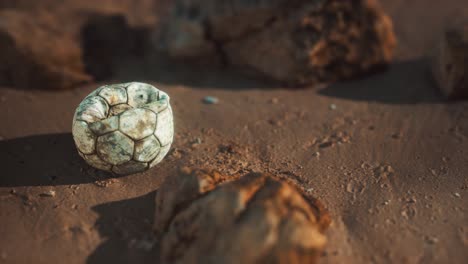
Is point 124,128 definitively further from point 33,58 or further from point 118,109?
point 33,58

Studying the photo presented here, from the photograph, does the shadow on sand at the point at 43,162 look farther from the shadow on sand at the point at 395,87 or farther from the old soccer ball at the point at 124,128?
the shadow on sand at the point at 395,87

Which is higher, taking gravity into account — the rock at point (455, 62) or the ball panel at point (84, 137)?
the rock at point (455, 62)

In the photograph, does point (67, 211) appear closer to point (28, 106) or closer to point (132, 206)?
point (132, 206)

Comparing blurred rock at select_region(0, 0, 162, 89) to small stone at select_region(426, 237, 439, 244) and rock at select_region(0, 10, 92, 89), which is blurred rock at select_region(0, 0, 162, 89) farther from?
small stone at select_region(426, 237, 439, 244)

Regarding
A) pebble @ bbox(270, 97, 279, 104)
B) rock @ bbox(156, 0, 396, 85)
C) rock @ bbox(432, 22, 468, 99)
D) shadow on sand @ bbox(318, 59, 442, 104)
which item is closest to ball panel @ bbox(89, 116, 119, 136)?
pebble @ bbox(270, 97, 279, 104)

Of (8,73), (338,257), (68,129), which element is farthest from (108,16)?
(338,257)

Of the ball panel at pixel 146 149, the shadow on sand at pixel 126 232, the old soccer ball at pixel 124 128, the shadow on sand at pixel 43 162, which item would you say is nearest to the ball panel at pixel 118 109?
the old soccer ball at pixel 124 128
